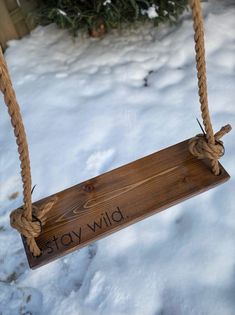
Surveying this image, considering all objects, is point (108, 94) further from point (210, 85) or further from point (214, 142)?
point (214, 142)

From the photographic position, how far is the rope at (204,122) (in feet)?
2.05

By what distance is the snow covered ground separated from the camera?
3.51 feet

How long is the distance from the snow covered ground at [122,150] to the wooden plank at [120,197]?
38 centimetres

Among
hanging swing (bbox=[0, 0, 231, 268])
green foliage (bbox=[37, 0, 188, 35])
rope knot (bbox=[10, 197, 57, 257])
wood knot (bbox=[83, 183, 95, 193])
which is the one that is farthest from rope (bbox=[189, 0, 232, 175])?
green foliage (bbox=[37, 0, 188, 35])

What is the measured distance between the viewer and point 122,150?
4.75ft

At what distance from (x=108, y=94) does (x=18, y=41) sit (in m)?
0.83

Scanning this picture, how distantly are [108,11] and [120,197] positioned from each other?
124 centimetres

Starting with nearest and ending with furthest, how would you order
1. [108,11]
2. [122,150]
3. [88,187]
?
1. [88,187]
2. [122,150]
3. [108,11]

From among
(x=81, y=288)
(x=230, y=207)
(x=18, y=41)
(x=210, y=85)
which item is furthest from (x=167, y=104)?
(x=18, y=41)

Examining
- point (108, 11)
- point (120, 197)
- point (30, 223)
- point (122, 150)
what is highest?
point (108, 11)

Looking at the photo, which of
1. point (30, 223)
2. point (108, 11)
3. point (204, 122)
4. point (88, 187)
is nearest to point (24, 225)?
point (30, 223)

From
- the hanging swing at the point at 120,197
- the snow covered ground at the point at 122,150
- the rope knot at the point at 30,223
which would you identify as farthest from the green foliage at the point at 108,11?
the rope knot at the point at 30,223

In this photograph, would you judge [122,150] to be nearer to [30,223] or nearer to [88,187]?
[88,187]

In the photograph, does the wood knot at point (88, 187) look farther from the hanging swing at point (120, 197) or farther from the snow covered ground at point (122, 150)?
the snow covered ground at point (122, 150)
